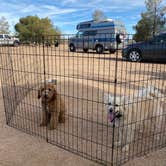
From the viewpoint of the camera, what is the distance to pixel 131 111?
3039 millimetres

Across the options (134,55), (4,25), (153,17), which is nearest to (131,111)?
(134,55)

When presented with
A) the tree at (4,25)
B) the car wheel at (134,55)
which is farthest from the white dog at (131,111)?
the tree at (4,25)

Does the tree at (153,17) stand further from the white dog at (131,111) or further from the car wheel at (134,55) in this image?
the white dog at (131,111)

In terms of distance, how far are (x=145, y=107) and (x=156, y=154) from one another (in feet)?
2.20

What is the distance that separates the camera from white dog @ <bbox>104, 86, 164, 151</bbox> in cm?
293

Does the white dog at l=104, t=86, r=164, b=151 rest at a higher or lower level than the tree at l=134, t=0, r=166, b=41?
lower

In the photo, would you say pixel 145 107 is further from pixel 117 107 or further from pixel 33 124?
pixel 33 124

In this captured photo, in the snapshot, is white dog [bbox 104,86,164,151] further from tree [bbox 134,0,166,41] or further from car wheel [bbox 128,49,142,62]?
tree [bbox 134,0,166,41]

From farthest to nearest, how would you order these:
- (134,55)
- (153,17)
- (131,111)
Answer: (153,17) < (134,55) < (131,111)

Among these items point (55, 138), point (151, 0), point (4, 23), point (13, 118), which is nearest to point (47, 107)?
point (55, 138)

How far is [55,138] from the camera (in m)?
3.55

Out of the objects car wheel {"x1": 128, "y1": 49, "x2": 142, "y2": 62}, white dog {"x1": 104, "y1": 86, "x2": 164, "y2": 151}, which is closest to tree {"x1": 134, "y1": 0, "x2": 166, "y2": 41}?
car wheel {"x1": 128, "y1": 49, "x2": 142, "y2": 62}

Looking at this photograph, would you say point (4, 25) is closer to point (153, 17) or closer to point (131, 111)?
point (153, 17)

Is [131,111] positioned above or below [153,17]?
below
